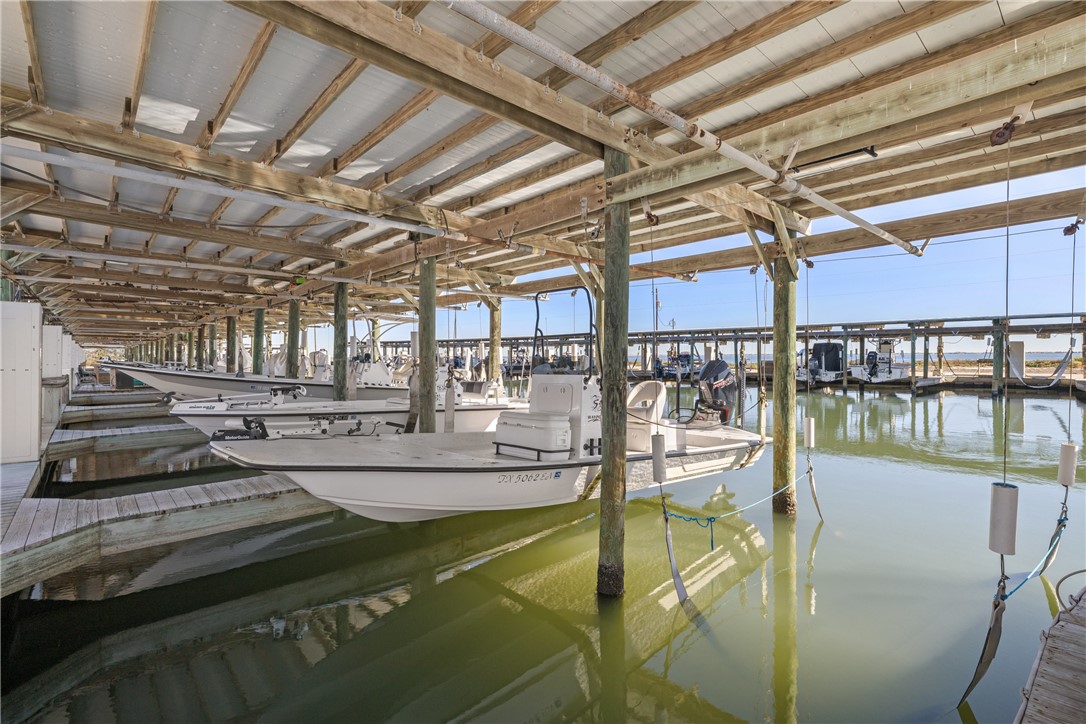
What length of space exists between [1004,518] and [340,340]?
10.5m

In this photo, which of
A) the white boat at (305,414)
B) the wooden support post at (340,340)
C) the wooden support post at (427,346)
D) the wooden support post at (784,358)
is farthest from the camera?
the wooden support post at (340,340)

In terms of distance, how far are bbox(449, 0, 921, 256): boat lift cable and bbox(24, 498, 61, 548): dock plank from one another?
16.7 feet

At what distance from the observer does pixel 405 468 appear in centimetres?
514

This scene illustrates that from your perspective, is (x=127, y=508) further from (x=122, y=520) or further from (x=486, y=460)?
(x=486, y=460)

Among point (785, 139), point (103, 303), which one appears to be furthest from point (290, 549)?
point (103, 303)

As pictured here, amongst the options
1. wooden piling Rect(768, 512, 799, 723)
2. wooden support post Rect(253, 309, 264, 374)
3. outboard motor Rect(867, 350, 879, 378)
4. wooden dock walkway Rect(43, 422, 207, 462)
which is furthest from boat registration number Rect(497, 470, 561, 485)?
outboard motor Rect(867, 350, 879, 378)

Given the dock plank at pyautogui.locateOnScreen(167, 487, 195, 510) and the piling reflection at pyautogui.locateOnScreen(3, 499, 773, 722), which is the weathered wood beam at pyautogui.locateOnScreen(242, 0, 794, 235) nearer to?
the piling reflection at pyautogui.locateOnScreen(3, 499, 773, 722)

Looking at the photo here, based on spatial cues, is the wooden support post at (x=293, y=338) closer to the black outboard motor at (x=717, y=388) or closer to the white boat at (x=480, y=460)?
the white boat at (x=480, y=460)

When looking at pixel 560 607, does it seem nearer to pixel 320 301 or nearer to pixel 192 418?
pixel 192 418

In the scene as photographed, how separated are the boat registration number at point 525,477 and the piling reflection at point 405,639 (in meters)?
0.96

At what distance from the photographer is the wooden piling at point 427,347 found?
7992mm

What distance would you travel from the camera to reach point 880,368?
3203 centimetres

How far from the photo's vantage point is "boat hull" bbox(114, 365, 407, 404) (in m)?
12.8

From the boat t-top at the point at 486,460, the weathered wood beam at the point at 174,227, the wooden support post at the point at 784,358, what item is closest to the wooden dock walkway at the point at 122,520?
the boat t-top at the point at 486,460
